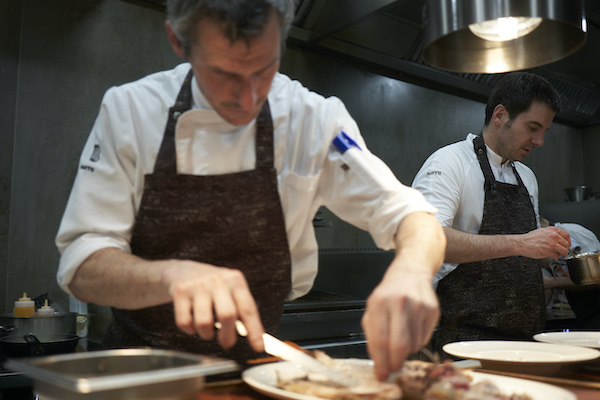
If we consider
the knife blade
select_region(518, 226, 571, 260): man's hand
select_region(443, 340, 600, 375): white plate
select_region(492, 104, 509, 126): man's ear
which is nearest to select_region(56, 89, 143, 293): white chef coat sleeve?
the knife blade

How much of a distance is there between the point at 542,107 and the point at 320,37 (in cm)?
161

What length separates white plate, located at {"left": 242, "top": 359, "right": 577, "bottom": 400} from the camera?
2.61 ft

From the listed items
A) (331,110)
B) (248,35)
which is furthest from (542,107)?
(248,35)

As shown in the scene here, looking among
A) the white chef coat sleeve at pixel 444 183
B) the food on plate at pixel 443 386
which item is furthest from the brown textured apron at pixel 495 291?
the food on plate at pixel 443 386

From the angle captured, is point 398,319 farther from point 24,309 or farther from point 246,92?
point 24,309

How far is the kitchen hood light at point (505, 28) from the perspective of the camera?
1815 millimetres

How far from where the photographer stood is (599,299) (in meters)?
3.01

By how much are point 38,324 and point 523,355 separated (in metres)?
1.87

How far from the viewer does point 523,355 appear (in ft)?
4.07

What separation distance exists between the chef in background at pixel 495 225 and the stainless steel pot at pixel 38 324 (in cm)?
159

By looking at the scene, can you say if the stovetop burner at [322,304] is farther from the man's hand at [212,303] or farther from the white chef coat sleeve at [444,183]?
the man's hand at [212,303]

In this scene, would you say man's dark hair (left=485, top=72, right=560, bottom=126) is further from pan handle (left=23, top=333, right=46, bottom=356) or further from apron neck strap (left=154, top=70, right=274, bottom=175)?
pan handle (left=23, top=333, right=46, bottom=356)

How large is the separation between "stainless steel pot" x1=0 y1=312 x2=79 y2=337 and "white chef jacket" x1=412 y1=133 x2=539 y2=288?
1.59 meters

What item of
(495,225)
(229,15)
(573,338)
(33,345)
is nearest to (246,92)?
(229,15)
